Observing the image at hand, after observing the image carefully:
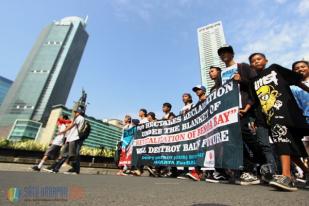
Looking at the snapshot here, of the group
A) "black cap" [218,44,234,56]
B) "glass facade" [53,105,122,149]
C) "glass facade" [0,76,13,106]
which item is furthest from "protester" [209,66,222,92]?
"glass facade" [0,76,13,106]

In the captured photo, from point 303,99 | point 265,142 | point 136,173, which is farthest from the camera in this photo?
point 136,173

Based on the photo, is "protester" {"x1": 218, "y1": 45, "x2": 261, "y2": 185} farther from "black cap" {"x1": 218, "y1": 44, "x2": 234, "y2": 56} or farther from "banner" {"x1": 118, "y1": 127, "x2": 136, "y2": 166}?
"banner" {"x1": 118, "y1": 127, "x2": 136, "y2": 166}

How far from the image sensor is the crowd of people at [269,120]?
11.0ft

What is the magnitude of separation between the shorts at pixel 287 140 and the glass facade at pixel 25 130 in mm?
134242

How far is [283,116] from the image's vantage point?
3.41 meters

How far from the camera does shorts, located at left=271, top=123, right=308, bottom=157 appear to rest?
3.30m

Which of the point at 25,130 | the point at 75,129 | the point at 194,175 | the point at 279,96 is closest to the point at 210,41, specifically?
the point at 75,129

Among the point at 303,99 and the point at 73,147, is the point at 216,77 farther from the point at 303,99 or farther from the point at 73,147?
the point at 73,147

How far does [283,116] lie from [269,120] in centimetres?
20

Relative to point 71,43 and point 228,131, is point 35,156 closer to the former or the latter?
point 228,131

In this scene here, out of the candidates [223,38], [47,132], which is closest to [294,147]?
[223,38]

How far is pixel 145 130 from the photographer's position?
8.24 meters

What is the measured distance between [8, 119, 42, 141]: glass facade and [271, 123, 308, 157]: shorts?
134 m

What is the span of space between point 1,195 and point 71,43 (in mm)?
192086
